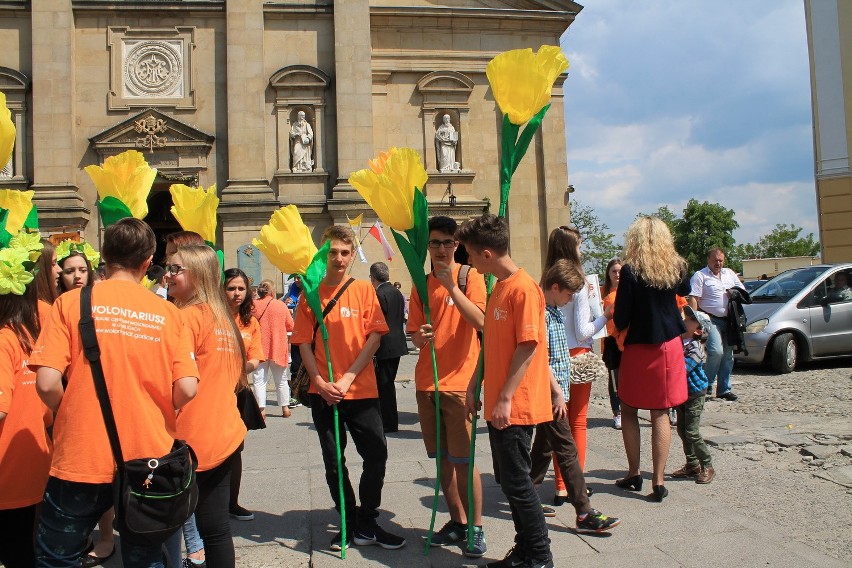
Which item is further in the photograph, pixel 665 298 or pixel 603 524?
pixel 665 298

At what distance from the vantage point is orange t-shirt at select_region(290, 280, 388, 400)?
183 inches

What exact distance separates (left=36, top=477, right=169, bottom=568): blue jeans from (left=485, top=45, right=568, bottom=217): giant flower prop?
263 cm

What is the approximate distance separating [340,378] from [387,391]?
3294mm

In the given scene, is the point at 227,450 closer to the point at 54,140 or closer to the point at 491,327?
the point at 491,327

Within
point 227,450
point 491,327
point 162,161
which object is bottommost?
point 227,450

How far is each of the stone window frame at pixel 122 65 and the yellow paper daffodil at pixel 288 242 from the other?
17504 mm

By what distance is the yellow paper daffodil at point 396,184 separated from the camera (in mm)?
4379

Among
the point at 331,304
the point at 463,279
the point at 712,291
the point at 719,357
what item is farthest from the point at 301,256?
the point at 712,291

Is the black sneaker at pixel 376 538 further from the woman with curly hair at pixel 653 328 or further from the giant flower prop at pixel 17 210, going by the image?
the giant flower prop at pixel 17 210

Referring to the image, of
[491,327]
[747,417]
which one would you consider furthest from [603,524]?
[747,417]

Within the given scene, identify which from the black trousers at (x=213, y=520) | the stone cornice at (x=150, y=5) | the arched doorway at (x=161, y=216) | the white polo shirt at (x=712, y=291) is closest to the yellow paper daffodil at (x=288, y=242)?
the black trousers at (x=213, y=520)

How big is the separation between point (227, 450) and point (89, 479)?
0.83 m

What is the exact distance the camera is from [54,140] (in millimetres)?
19859

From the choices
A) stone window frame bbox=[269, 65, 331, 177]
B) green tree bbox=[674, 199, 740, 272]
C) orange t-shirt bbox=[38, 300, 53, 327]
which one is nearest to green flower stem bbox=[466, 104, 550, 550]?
orange t-shirt bbox=[38, 300, 53, 327]
